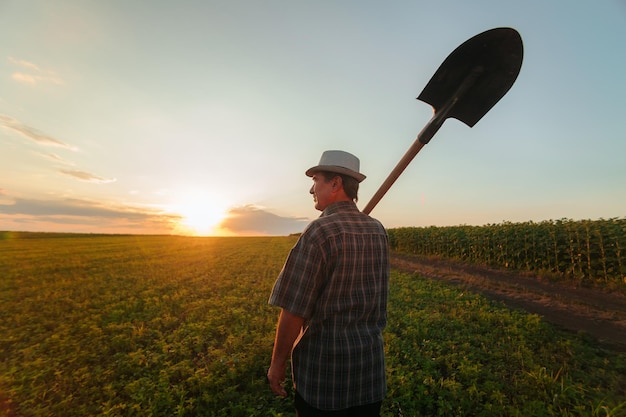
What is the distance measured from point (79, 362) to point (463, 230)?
949 inches

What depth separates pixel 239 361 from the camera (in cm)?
528

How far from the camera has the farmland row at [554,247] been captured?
524 inches

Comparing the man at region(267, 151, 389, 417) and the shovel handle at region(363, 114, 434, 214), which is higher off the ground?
the shovel handle at region(363, 114, 434, 214)

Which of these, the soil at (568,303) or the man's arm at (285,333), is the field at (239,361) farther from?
the man's arm at (285,333)

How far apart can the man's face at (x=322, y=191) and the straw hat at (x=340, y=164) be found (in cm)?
7

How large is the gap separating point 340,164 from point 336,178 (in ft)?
0.34

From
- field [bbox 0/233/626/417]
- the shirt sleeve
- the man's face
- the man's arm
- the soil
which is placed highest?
the man's face

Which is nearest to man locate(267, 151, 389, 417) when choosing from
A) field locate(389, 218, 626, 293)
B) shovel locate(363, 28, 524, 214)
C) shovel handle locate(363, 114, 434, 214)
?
shovel handle locate(363, 114, 434, 214)

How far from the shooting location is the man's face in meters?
2.17

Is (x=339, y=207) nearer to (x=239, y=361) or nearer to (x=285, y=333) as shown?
(x=285, y=333)

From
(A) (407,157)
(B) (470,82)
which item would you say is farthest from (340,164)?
(B) (470,82)

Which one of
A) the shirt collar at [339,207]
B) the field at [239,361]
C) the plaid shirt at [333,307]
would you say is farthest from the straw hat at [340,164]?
the field at [239,361]

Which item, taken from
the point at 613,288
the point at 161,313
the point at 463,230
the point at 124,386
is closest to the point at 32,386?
the point at 124,386

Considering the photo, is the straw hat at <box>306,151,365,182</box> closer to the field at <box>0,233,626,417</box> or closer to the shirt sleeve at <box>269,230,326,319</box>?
the shirt sleeve at <box>269,230,326,319</box>
